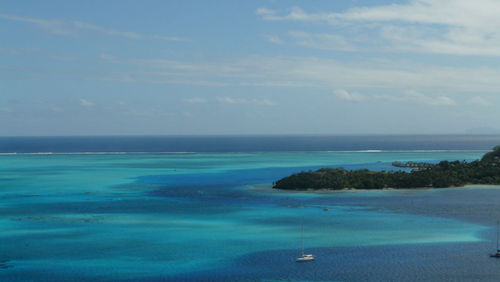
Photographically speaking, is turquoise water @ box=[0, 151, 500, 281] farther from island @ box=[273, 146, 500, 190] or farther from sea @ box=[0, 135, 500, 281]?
island @ box=[273, 146, 500, 190]

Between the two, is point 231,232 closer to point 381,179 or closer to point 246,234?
point 246,234

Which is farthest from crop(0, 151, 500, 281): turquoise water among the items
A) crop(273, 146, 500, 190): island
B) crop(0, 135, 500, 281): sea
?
crop(273, 146, 500, 190): island

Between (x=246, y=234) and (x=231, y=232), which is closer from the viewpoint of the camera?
(x=246, y=234)

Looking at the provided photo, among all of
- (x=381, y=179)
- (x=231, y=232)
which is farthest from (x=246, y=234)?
(x=381, y=179)

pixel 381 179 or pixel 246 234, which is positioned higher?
pixel 381 179

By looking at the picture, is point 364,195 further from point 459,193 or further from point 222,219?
point 222,219

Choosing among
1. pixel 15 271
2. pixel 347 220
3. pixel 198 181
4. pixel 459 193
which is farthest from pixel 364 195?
pixel 15 271

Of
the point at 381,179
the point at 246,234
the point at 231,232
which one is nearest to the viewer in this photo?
the point at 246,234

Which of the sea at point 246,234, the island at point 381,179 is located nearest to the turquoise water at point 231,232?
the sea at point 246,234
